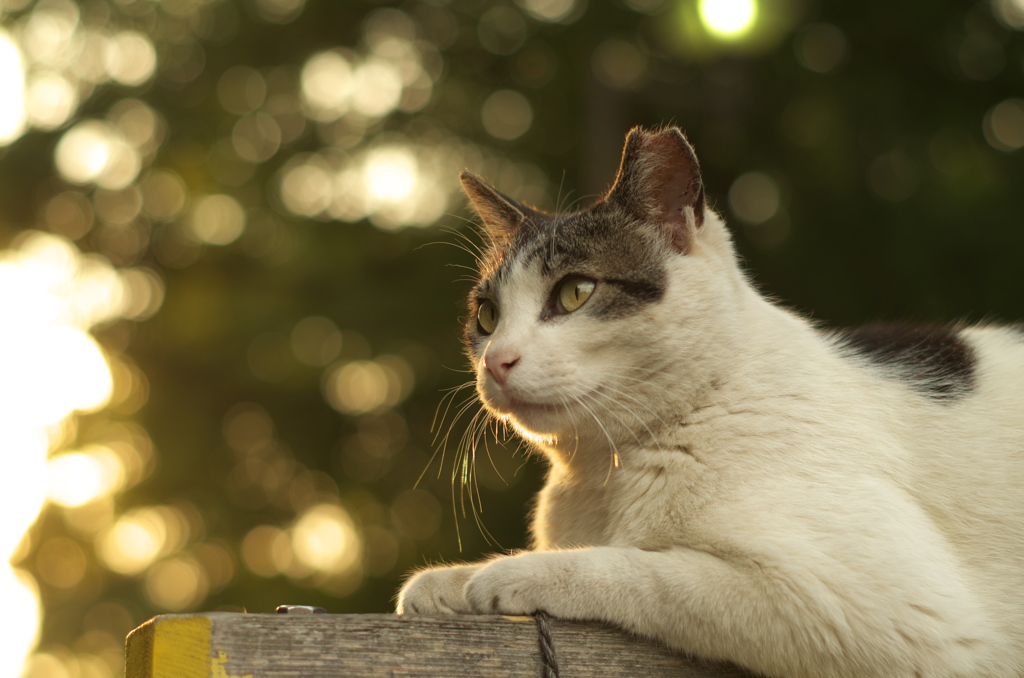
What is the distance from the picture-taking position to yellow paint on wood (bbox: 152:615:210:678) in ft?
4.19

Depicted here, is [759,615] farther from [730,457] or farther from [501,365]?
[501,365]

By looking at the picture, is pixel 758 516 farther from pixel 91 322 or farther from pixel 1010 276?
pixel 91 322

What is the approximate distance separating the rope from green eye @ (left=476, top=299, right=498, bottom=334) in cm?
107

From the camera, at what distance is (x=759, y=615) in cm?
158

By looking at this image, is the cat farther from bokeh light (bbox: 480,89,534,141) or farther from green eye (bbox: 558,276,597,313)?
bokeh light (bbox: 480,89,534,141)

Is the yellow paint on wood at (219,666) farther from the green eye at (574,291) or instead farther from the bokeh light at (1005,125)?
the bokeh light at (1005,125)

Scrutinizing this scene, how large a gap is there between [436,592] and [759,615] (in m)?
0.69

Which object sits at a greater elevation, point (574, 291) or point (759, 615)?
point (574, 291)

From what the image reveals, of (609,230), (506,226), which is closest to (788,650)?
(609,230)

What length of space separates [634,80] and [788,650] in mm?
5976

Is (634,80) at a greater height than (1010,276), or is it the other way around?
(634,80)

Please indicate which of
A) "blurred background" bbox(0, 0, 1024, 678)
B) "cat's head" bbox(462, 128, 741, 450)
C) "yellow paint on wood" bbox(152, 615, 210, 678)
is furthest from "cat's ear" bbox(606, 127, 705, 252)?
"blurred background" bbox(0, 0, 1024, 678)

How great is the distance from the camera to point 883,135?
5820 mm

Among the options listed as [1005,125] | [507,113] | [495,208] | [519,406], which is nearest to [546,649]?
[519,406]
